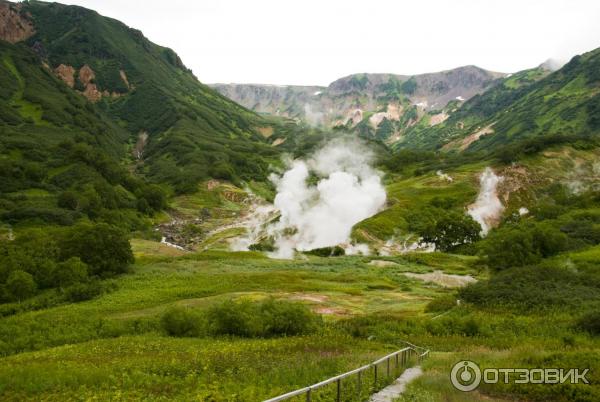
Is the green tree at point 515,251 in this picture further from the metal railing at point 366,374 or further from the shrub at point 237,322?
the metal railing at point 366,374

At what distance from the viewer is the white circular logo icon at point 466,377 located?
19.6 m

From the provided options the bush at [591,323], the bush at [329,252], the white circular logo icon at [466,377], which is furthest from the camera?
the bush at [329,252]

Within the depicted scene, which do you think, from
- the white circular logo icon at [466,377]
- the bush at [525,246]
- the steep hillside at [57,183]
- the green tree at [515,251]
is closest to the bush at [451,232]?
the bush at [525,246]

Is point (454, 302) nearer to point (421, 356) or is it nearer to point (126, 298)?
point (421, 356)

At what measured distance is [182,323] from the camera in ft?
134

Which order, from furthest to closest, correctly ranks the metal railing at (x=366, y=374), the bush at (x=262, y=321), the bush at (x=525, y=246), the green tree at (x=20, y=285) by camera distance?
the bush at (x=525, y=246) < the green tree at (x=20, y=285) < the bush at (x=262, y=321) < the metal railing at (x=366, y=374)

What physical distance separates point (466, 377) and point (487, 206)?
136 m

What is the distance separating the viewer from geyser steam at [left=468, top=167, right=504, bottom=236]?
140m

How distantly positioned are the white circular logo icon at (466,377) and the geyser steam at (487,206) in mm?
117238

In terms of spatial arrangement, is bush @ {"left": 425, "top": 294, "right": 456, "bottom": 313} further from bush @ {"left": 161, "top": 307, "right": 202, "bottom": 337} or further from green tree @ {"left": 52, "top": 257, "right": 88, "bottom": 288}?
green tree @ {"left": 52, "top": 257, "right": 88, "bottom": 288}

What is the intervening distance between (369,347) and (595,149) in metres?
179

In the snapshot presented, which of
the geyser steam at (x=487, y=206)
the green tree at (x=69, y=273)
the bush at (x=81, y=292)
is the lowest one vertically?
the bush at (x=81, y=292)

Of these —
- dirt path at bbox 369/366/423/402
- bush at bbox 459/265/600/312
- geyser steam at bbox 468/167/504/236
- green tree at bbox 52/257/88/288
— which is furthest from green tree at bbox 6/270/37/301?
geyser steam at bbox 468/167/504/236

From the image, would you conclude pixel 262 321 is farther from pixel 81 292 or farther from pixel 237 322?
pixel 81 292
